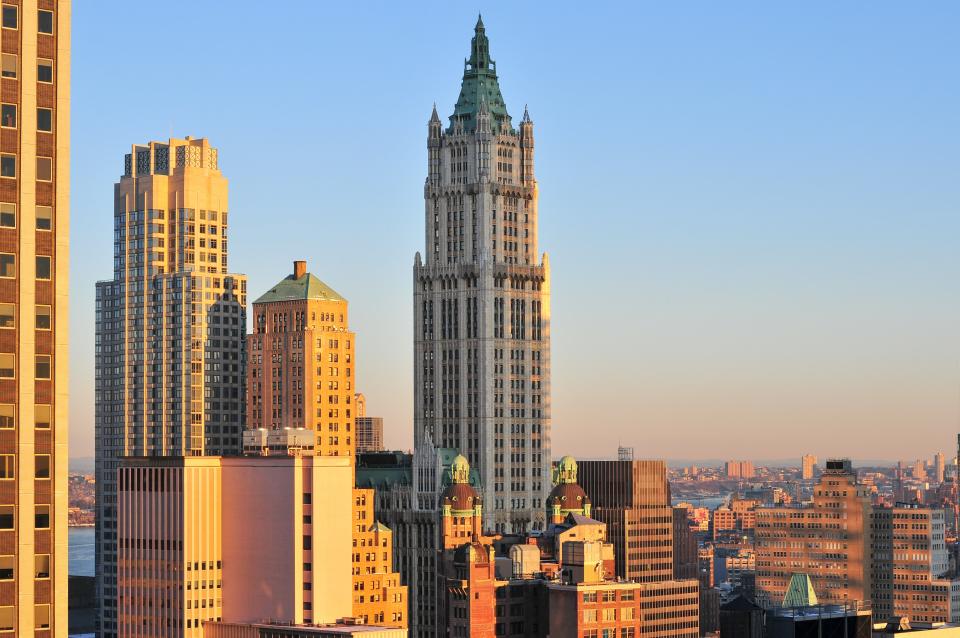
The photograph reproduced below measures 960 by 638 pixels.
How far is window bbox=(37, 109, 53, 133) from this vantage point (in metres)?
119

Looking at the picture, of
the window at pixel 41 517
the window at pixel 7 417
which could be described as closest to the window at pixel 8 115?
the window at pixel 7 417

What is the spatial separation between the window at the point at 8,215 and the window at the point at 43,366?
7.32 metres

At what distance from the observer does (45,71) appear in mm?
119625

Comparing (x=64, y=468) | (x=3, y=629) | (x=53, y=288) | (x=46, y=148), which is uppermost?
(x=46, y=148)

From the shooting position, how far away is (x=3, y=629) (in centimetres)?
11550

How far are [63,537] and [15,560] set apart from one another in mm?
3013

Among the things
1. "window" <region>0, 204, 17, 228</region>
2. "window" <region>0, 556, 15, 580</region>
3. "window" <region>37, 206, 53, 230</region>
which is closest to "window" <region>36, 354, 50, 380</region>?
"window" <region>37, 206, 53, 230</region>

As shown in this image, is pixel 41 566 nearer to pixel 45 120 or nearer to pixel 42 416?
pixel 42 416

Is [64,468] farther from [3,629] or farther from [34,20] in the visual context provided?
[34,20]

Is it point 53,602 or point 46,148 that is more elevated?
point 46,148

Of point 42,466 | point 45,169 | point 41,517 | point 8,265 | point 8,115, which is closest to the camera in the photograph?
point 41,517

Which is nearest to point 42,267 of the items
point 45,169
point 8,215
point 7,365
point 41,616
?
point 8,215

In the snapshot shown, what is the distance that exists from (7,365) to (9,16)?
1913 centimetres

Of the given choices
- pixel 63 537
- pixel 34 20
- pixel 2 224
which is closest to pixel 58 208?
pixel 2 224
